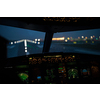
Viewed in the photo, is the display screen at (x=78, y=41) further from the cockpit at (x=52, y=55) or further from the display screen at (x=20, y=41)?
the display screen at (x=20, y=41)

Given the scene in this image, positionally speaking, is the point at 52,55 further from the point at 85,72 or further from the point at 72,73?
the point at 85,72

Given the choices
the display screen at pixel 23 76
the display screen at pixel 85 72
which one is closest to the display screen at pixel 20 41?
the display screen at pixel 23 76

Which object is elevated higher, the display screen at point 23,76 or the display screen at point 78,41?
the display screen at point 78,41

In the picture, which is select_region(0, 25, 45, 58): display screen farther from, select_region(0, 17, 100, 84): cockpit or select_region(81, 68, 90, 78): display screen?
select_region(81, 68, 90, 78): display screen

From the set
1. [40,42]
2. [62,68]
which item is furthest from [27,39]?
[62,68]

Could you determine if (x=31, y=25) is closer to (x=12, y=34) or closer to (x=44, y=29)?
(x=44, y=29)

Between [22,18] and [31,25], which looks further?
[31,25]

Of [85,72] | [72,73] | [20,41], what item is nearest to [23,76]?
[20,41]

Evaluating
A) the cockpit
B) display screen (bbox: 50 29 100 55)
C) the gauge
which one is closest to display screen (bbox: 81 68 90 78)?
the cockpit
